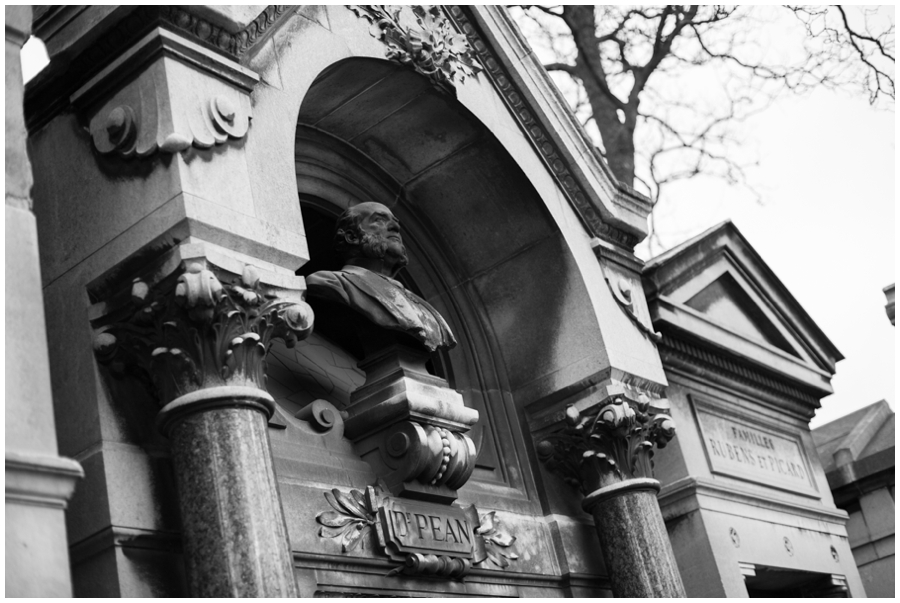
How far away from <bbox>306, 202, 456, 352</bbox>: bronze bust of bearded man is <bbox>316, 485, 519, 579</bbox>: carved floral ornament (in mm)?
973

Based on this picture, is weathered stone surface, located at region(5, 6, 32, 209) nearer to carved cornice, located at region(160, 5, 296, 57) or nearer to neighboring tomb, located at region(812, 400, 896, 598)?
carved cornice, located at region(160, 5, 296, 57)

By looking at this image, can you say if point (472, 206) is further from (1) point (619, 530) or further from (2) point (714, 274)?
(2) point (714, 274)

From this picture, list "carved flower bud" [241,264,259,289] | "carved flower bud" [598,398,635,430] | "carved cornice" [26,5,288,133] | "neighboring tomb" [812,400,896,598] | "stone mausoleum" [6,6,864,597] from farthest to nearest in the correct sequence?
"neighboring tomb" [812,400,896,598] < "carved flower bud" [598,398,635,430] < "carved cornice" [26,5,288,133] < "carved flower bud" [241,264,259,289] < "stone mausoleum" [6,6,864,597]

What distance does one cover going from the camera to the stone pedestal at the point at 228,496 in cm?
441

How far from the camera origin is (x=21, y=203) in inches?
156

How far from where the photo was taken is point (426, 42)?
7.26 m

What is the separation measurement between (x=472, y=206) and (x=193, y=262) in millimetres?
3468

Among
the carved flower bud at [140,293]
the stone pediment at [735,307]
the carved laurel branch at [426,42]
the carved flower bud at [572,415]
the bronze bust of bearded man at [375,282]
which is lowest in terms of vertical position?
the carved flower bud at [572,415]

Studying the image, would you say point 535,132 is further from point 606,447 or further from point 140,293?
point 140,293

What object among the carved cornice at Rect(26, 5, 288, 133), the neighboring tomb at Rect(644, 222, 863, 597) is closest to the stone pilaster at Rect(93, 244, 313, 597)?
the carved cornice at Rect(26, 5, 288, 133)

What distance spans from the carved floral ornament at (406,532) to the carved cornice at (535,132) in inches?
109

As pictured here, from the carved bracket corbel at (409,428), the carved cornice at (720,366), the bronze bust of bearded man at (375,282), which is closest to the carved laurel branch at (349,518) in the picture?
the carved bracket corbel at (409,428)

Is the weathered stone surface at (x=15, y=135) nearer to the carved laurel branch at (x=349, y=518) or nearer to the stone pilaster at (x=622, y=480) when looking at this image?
the carved laurel branch at (x=349, y=518)

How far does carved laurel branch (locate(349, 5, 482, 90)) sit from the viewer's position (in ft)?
22.9
